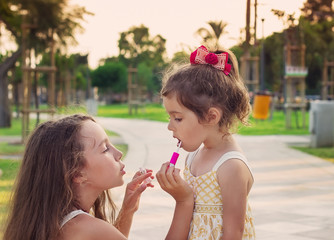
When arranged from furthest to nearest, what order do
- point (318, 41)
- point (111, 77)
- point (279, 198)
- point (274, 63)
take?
point (111, 77)
point (274, 63)
point (318, 41)
point (279, 198)

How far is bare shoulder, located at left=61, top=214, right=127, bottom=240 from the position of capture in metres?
2.61

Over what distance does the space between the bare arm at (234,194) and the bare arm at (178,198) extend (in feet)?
0.53

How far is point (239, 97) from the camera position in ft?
8.86

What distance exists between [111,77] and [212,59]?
8559cm

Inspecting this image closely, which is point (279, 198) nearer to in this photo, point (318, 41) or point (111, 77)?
point (318, 41)

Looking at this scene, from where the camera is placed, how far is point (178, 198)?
2.69 meters

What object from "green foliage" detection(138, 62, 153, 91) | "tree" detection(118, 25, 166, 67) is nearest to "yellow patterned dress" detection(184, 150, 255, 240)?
"green foliage" detection(138, 62, 153, 91)

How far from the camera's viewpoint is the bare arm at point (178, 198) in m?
2.60

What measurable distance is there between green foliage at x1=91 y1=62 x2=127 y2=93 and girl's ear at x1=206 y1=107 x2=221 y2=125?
84.8 meters

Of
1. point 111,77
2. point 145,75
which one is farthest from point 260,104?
point 111,77

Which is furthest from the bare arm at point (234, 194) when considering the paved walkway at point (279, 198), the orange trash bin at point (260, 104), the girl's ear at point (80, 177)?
the orange trash bin at point (260, 104)

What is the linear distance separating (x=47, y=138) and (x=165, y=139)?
13264 millimetres

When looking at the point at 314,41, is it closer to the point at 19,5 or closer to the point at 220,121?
the point at 19,5

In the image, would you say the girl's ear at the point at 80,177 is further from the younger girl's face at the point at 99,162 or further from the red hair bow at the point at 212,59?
the red hair bow at the point at 212,59
